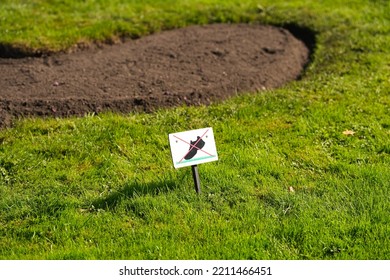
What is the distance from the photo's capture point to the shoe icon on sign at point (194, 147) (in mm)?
5438

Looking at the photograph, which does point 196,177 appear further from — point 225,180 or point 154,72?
point 154,72

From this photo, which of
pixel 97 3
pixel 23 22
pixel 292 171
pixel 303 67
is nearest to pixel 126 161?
pixel 292 171

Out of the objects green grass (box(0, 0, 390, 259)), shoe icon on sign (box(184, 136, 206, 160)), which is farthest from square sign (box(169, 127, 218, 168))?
green grass (box(0, 0, 390, 259))

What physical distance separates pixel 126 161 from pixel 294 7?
4938mm

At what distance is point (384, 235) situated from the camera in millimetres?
5137

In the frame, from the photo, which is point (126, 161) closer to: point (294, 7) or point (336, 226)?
point (336, 226)

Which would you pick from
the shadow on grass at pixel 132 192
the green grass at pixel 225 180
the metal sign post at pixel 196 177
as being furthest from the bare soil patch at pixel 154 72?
the metal sign post at pixel 196 177

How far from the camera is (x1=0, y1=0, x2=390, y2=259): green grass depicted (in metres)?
5.12

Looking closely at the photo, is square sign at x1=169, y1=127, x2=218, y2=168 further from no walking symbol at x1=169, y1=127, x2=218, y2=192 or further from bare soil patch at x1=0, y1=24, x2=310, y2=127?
bare soil patch at x1=0, y1=24, x2=310, y2=127

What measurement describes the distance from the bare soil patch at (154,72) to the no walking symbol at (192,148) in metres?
1.85

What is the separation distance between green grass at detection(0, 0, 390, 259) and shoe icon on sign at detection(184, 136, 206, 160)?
39 centimetres

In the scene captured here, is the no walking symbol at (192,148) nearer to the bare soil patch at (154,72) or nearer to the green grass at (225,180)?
the green grass at (225,180)

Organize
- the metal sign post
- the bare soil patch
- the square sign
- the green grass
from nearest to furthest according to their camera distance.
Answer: the green grass < the square sign < the metal sign post < the bare soil patch

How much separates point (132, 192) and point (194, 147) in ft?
2.27
